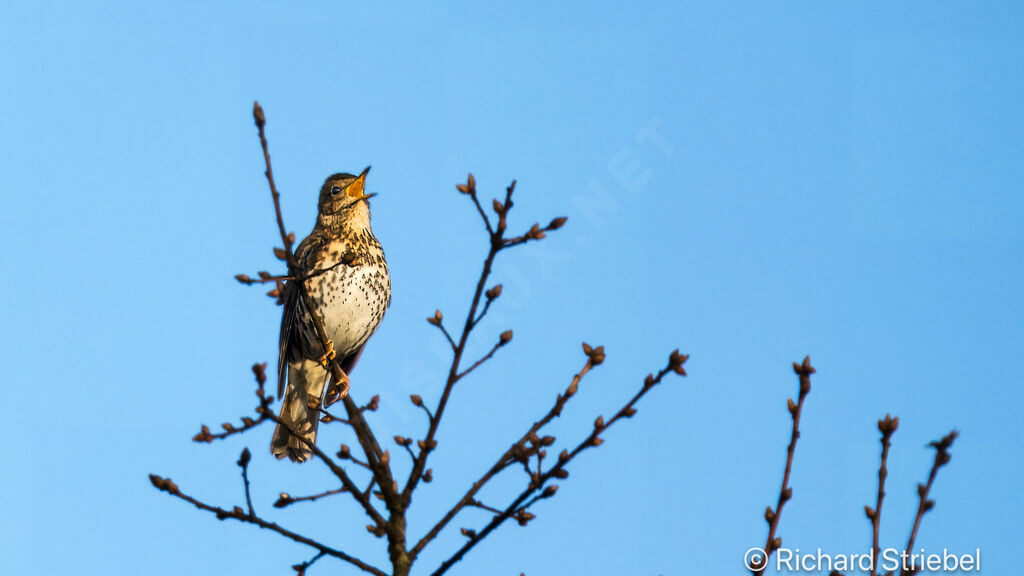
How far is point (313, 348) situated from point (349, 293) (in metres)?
0.72

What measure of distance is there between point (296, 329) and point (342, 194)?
115 cm

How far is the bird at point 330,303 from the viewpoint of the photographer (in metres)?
6.94

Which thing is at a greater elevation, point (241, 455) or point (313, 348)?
point (313, 348)

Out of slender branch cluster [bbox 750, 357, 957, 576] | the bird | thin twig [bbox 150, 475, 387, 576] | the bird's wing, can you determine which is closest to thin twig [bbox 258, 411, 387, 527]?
thin twig [bbox 150, 475, 387, 576]

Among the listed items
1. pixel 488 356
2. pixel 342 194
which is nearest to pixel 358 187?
pixel 342 194

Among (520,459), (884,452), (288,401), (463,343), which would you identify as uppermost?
(288,401)

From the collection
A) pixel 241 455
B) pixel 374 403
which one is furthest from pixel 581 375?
pixel 241 455

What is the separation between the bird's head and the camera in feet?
24.7

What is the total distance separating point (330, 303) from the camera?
6934 mm

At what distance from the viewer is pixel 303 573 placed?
162 inches

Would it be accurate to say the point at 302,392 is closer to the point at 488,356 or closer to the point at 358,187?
the point at 358,187

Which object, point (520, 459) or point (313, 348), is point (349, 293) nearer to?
point (313, 348)

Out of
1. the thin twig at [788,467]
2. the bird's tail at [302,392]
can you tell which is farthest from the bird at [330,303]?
the thin twig at [788,467]

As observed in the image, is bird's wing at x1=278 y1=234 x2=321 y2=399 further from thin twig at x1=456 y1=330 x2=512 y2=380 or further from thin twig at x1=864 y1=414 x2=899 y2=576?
thin twig at x1=864 y1=414 x2=899 y2=576
